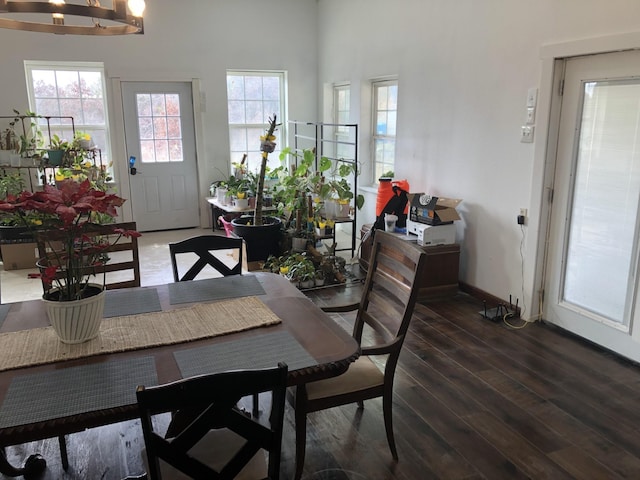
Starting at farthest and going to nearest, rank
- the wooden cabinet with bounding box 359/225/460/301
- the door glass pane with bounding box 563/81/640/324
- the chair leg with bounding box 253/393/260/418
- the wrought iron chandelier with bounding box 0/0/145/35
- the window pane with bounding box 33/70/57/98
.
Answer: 1. the window pane with bounding box 33/70/57/98
2. the wooden cabinet with bounding box 359/225/460/301
3. the door glass pane with bounding box 563/81/640/324
4. the chair leg with bounding box 253/393/260/418
5. the wrought iron chandelier with bounding box 0/0/145/35

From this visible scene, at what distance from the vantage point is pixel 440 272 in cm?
437

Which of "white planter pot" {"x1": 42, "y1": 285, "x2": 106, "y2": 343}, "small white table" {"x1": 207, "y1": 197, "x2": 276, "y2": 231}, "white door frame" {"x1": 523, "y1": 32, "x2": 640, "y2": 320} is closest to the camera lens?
"white planter pot" {"x1": 42, "y1": 285, "x2": 106, "y2": 343}

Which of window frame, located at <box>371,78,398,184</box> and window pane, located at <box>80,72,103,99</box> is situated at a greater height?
window pane, located at <box>80,72,103,99</box>

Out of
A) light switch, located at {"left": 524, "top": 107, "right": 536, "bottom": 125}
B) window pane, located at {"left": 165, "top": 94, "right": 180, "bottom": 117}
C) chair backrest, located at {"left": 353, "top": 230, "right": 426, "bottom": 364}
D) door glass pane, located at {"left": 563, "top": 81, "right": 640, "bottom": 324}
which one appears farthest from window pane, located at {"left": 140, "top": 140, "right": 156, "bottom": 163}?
door glass pane, located at {"left": 563, "top": 81, "right": 640, "bottom": 324}

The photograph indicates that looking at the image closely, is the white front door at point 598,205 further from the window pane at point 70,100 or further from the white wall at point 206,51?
the window pane at point 70,100

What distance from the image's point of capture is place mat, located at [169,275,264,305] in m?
2.33

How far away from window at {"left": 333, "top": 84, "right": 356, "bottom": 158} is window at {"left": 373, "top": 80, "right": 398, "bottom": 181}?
1.62 ft

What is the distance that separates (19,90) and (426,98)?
4.34 m

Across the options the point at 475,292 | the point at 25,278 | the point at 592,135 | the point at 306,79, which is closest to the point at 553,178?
the point at 592,135

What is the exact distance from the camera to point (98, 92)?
20.4 ft

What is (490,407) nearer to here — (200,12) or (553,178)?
(553,178)

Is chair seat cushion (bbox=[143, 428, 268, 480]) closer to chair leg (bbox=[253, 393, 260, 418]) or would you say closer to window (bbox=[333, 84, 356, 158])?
chair leg (bbox=[253, 393, 260, 418])

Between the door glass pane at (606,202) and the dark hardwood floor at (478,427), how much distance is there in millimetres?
396

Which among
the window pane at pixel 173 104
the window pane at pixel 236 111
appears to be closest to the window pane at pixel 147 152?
the window pane at pixel 173 104
